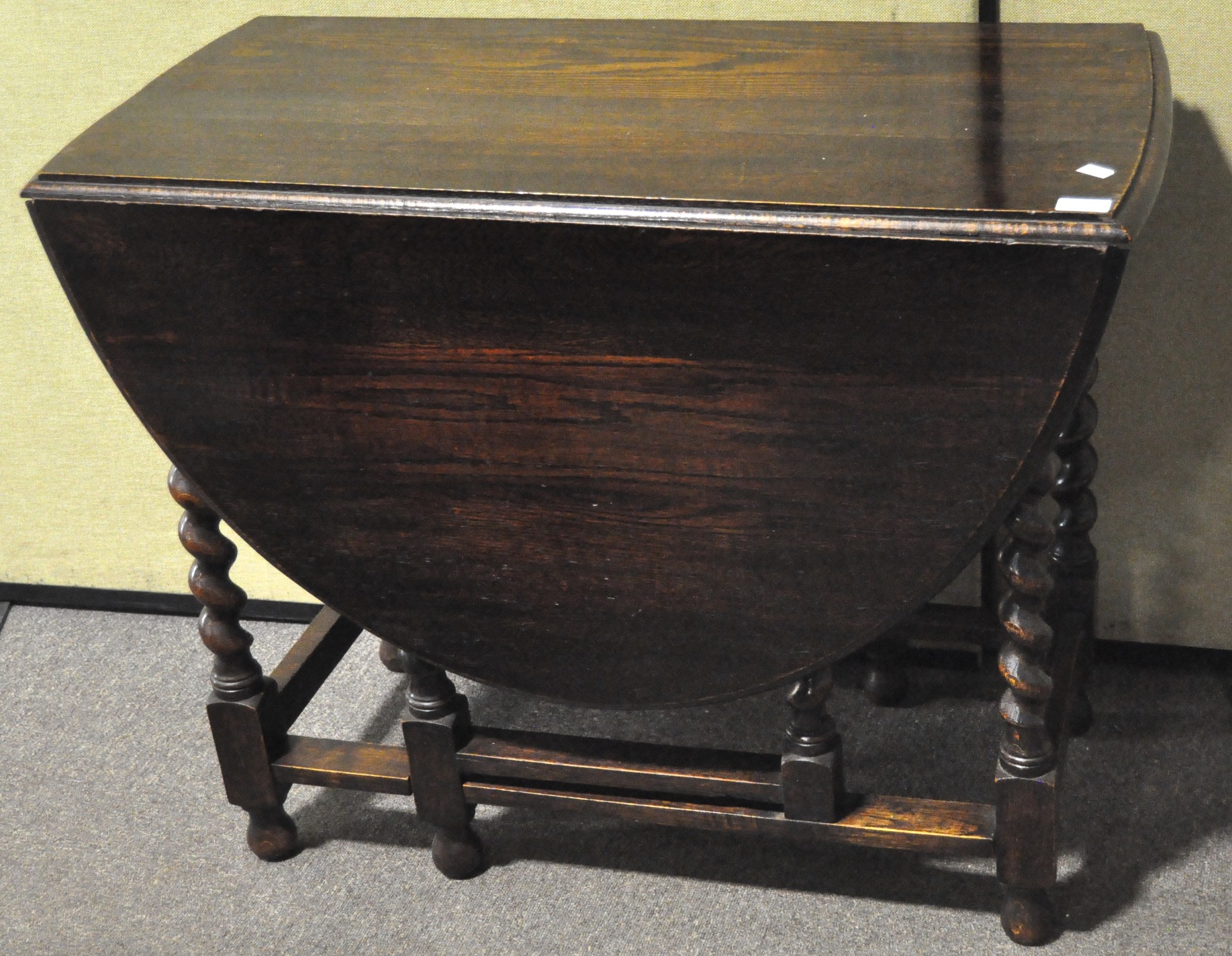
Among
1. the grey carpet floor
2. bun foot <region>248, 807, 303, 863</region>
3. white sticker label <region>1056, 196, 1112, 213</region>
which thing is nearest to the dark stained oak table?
white sticker label <region>1056, 196, 1112, 213</region>

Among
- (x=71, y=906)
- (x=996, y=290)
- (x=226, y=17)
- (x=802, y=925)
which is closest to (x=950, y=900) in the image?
(x=802, y=925)

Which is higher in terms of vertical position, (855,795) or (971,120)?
(971,120)

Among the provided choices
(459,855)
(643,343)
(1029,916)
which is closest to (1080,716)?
(1029,916)

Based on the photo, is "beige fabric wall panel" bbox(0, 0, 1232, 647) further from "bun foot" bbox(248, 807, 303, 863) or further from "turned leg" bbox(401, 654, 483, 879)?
"turned leg" bbox(401, 654, 483, 879)

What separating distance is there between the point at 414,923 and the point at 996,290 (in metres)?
0.91

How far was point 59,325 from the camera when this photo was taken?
6.39 ft

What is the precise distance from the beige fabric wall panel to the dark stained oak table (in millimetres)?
174

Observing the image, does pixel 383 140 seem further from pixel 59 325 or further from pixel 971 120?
pixel 59 325

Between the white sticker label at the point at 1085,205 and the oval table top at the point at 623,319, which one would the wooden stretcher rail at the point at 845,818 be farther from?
the white sticker label at the point at 1085,205

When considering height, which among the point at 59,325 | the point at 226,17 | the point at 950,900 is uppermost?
the point at 226,17

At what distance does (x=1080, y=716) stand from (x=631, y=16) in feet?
3.16

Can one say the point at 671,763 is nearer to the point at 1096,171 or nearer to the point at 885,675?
the point at 885,675

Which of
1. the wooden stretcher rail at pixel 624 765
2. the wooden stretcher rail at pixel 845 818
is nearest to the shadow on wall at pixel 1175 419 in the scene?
the wooden stretcher rail at pixel 845 818

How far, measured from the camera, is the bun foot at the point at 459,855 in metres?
1.58
